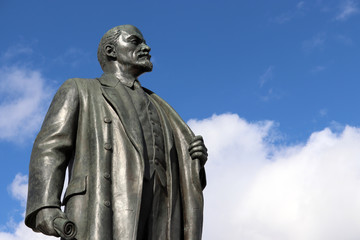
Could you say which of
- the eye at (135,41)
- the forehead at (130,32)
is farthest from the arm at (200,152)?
the forehead at (130,32)

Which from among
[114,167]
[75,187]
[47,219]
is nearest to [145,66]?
[114,167]

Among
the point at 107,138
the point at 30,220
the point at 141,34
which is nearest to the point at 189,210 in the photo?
the point at 107,138

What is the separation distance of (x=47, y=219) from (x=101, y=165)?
2.99ft

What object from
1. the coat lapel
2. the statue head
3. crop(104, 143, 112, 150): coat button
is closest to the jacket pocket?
crop(104, 143, 112, 150): coat button

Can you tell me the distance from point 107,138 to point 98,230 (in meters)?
1.22

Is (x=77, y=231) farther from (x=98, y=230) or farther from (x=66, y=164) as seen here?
(x=66, y=164)

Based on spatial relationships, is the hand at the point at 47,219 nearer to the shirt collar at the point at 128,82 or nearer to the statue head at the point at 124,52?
the shirt collar at the point at 128,82

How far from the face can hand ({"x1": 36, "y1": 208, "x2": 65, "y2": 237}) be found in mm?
2587

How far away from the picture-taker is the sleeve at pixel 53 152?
24.7 ft

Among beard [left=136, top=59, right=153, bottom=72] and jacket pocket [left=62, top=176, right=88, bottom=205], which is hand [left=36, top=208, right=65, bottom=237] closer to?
jacket pocket [left=62, top=176, right=88, bottom=205]

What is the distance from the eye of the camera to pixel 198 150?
8609 mm

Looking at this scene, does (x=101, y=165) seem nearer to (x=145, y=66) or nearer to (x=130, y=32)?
(x=145, y=66)

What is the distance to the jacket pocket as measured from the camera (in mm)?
7633

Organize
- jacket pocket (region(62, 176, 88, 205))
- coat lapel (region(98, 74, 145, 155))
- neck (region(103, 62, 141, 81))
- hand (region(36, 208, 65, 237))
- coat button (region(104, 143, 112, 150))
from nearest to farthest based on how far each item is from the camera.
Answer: hand (region(36, 208, 65, 237))
jacket pocket (region(62, 176, 88, 205))
coat button (region(104, 143, 112, 150))
coat lapel (region(98, 74, 145, 155))
neck (region(103, 62, 141, 81))
